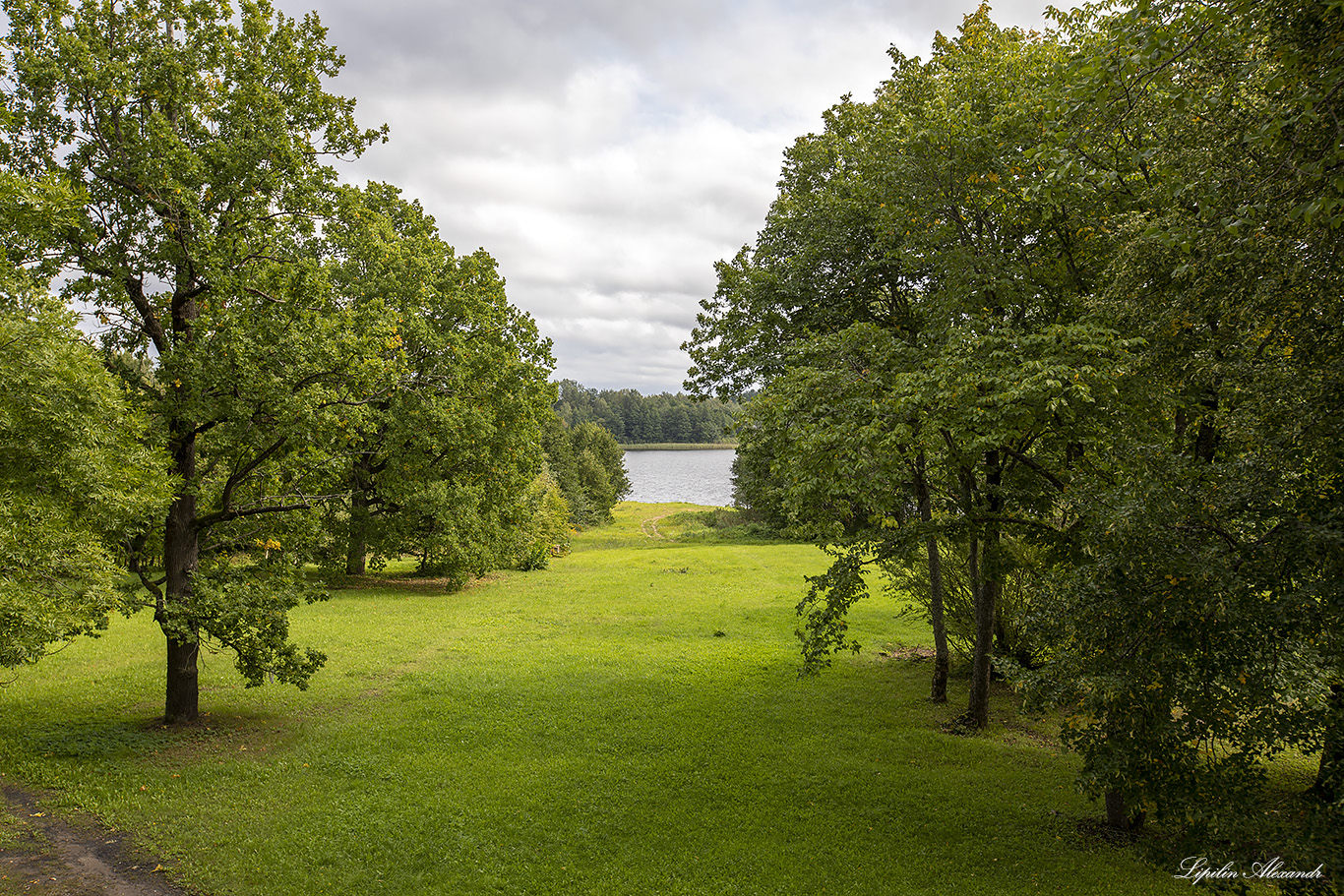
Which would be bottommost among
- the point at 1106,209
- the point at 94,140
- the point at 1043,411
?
the point at 1043,411

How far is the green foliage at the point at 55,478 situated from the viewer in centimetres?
768

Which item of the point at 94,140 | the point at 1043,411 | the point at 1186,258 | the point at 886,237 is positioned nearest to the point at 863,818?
the point at 1043,411

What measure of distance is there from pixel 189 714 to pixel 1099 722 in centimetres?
1277

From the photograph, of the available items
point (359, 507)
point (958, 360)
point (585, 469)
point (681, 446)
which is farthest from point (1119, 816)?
point (681, 446)

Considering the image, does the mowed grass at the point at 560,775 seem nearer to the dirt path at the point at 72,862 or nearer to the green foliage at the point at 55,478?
the dirt path at the point at 72,862

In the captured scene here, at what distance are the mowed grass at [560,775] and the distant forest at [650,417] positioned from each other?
6216 inches

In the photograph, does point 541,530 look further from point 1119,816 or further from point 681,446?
point 681,446

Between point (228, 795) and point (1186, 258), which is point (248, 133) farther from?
point (1186, 258)

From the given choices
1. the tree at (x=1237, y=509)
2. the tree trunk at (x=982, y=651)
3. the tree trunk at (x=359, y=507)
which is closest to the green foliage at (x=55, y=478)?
the tree at (x=1237, y=509)

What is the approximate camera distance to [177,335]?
1023cm

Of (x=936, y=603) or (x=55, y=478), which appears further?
(x=936, y=603)

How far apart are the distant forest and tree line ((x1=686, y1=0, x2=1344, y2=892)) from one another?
161272 millimetres

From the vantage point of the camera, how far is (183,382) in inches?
387

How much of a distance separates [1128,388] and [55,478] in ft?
41.5
